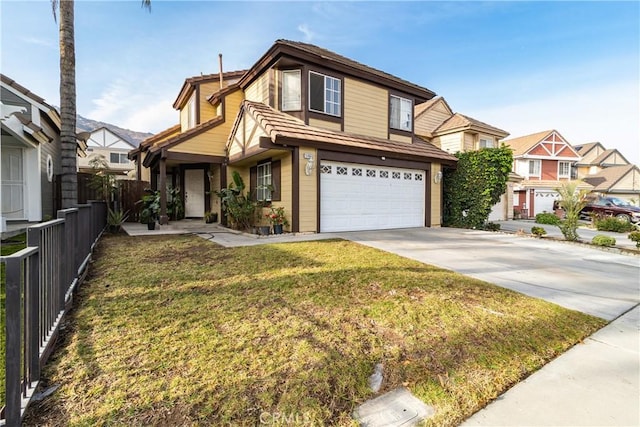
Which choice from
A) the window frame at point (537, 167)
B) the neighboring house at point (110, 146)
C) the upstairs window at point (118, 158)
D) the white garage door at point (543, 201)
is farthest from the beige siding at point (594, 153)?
the upstairs window at point (118, 158)

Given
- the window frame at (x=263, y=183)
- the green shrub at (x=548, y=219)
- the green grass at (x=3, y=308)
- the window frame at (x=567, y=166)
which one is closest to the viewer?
the green grass at (x=3, y=308)

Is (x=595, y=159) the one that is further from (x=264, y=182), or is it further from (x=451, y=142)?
(x=264, y=182)

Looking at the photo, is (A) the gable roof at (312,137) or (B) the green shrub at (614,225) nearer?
(A) the gable roof at (312,137)

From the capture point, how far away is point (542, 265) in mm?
5523

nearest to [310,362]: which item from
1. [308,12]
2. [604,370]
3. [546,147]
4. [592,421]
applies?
[592,421]

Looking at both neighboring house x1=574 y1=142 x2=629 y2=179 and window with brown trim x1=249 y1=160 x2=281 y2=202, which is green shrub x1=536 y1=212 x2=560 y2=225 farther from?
neighboring house x1=574 y1=142 x2=629 y2=179

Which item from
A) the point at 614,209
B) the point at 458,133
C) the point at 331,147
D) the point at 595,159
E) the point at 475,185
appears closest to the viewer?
the point at 331,147

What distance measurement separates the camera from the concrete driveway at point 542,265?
3820 mm

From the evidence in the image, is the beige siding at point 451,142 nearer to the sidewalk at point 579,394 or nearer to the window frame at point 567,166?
the window frame at point 567,166

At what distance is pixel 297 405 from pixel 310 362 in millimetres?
436

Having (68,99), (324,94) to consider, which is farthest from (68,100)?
(324,94)

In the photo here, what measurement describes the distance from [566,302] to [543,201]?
24506mm

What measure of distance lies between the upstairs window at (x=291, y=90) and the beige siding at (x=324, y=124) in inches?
25.3

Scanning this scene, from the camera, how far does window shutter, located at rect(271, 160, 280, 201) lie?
9.38 meters
